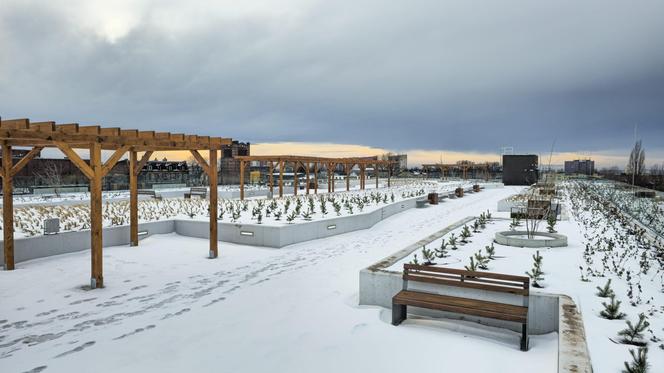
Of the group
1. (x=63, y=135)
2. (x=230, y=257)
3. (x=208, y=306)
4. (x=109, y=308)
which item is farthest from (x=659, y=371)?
(x=63, y=135)

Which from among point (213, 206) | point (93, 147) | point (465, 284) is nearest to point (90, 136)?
point (93, 147)

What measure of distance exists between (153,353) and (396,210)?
1471 centimetres

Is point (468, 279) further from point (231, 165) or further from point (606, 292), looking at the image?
point (231, 165)

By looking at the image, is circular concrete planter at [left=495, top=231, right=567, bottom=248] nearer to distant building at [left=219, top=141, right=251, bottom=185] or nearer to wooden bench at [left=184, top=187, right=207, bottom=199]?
wooden bench at [left=184, top=187, right=207, bottom=199]

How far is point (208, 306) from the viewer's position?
618 centimetres

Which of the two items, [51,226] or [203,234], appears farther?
[203,234]

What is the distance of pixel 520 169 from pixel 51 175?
148 feet

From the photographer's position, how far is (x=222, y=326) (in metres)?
5.39

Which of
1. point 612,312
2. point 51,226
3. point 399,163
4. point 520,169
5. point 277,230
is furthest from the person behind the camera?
point 399,163

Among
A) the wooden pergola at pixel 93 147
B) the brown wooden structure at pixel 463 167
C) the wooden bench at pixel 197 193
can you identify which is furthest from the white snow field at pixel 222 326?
the brown wooden structure at pixel 463 167

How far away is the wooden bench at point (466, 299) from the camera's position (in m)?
4.67

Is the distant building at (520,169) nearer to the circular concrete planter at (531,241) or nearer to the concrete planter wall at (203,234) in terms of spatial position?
the concrete planter wall at (203,234)

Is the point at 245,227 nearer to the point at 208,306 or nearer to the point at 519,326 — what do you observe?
the point at 208,306

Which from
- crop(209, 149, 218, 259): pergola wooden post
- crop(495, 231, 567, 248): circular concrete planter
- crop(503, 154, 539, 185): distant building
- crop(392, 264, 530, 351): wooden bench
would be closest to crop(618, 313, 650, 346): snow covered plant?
crop(392, 264, 530, 351): wooden bench
